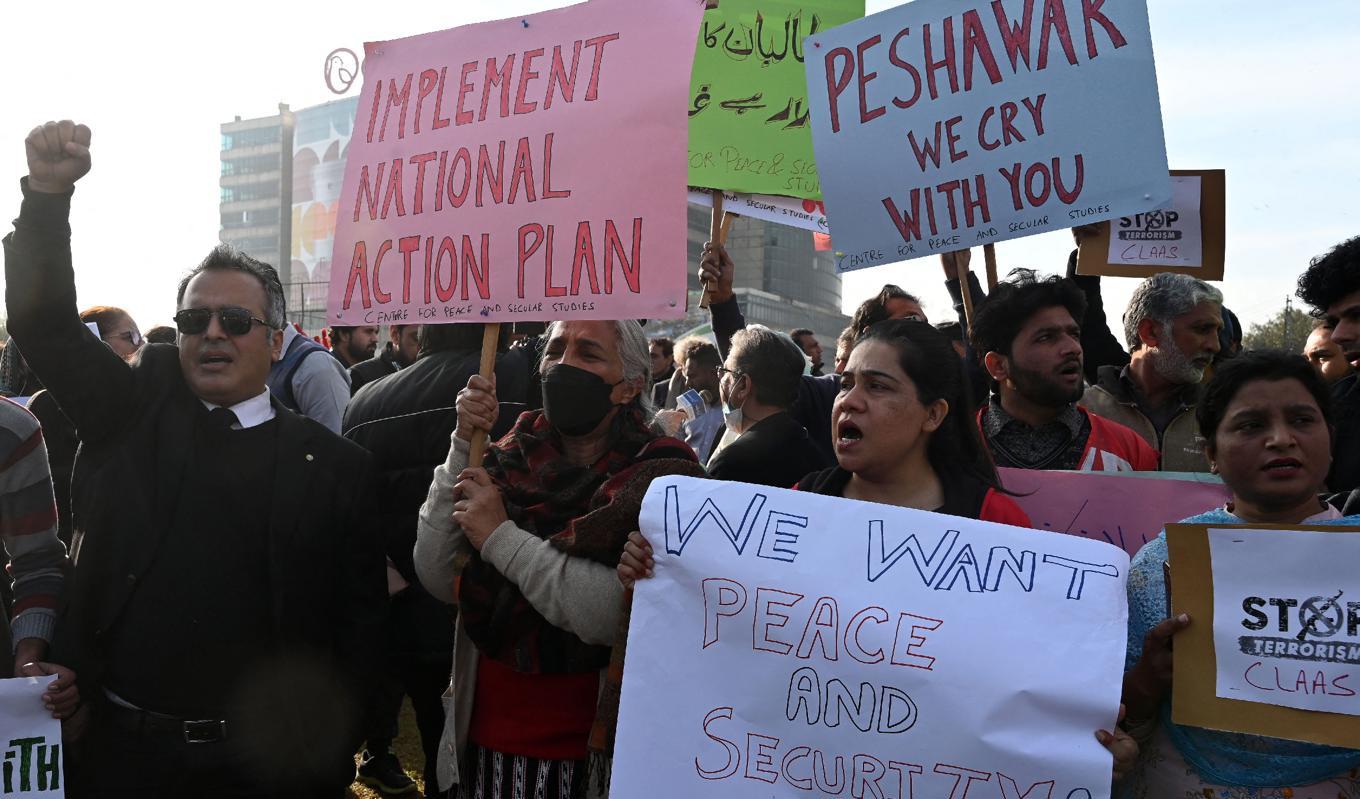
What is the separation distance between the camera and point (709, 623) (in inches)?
95.3

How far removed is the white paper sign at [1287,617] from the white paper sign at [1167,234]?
7.65 ft

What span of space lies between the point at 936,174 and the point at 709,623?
6.95ft

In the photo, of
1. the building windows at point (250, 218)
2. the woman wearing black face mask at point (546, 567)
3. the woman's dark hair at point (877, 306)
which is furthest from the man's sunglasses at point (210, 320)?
the building windows at point (250, 218)

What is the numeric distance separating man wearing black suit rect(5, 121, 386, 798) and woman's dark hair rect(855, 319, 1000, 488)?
1501 mm

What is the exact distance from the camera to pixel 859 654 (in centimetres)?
232

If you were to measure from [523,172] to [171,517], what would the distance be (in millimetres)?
1285

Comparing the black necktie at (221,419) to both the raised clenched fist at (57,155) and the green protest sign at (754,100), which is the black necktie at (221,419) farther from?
the green protest sign at (754,100)

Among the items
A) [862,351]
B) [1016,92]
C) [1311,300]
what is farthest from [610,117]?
[1311,300]

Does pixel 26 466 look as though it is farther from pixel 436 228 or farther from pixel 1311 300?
pixel 1311 300

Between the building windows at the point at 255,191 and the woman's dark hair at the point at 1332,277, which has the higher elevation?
the building windows at the point at 255,191

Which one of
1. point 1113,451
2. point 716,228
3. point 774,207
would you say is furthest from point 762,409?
point 1113,451

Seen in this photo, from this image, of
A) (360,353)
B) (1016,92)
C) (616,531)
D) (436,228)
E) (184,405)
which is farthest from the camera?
(360,353)

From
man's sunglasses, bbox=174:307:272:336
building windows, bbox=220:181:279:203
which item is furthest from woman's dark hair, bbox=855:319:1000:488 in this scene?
building windows, bbox=220:181:279:203

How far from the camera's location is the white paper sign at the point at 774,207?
16.0ft
